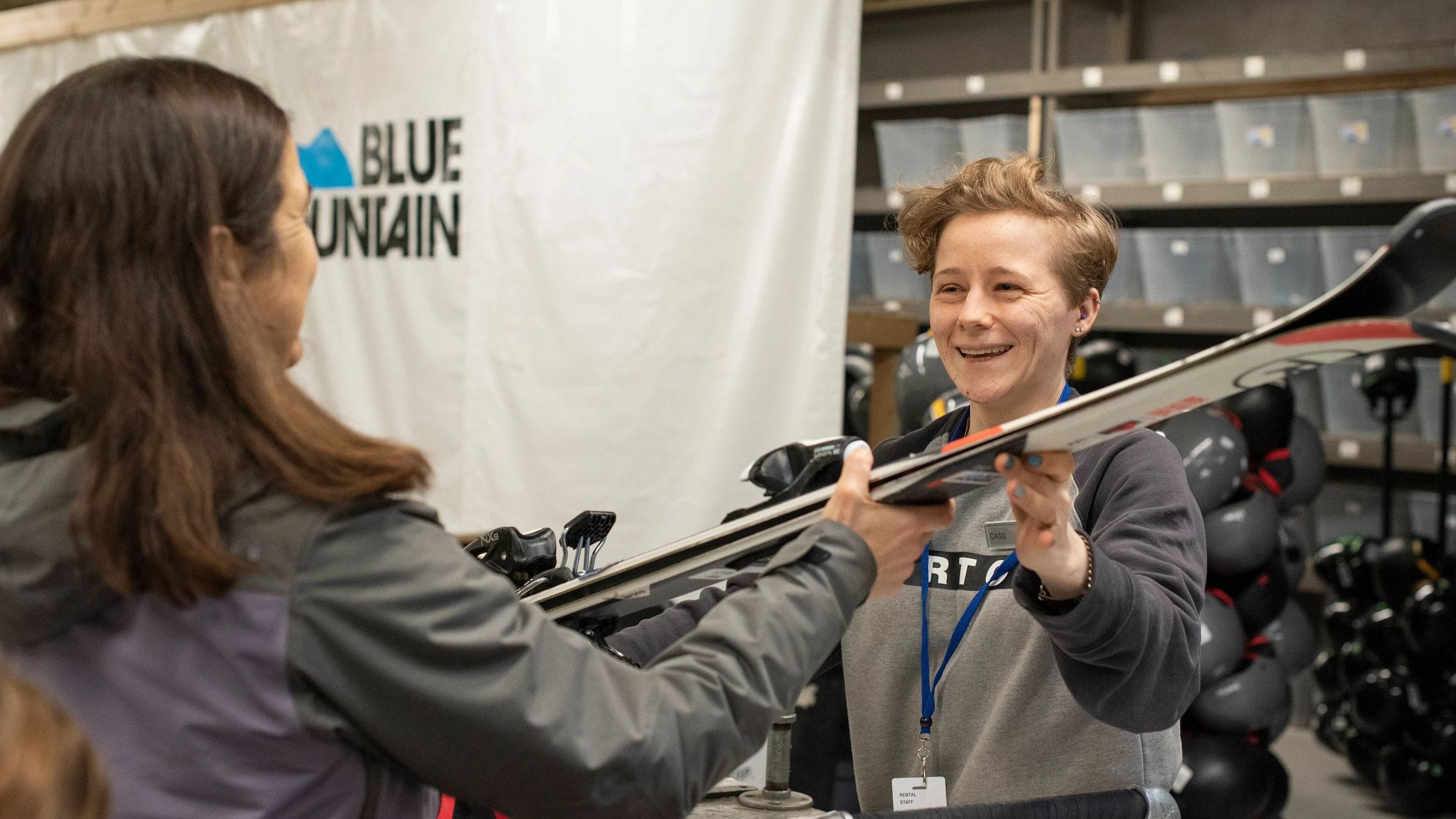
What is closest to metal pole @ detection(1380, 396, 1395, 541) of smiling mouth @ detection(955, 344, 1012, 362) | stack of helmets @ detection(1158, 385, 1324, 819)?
stack of helmets @ detection(1158, 385, 1324, 819)

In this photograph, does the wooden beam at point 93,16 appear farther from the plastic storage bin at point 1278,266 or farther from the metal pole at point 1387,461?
the metal pole at point 1387,461

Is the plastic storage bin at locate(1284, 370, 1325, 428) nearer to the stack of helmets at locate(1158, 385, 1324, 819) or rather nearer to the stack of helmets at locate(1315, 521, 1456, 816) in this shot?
the stack of helmets at locate(1315, 521, 1456, 816)

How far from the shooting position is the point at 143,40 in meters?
3.99

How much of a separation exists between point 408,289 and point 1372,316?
2818 mm

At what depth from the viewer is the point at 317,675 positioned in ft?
2.84

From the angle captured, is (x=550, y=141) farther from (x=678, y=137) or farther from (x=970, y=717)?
(x=970, y=717)

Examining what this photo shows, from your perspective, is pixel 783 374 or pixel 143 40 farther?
pixel 143 40

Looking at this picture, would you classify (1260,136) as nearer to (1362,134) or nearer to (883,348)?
(1362,134)

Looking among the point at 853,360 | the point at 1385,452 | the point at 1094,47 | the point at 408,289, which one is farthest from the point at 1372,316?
the point at 1094,47

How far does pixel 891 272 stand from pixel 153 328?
14.9 feet

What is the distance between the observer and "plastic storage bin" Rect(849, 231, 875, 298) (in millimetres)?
5359

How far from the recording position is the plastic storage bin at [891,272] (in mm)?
5172

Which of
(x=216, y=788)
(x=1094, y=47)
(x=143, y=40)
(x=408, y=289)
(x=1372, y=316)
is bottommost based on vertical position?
(x=216, y=788)

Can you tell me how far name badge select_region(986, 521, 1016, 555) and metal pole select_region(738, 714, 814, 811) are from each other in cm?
30
